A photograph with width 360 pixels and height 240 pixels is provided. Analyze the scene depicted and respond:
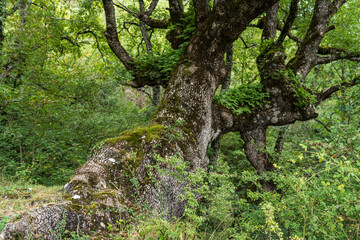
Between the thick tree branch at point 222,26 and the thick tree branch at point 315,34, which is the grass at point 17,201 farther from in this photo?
the thick tree branch at point 315,34

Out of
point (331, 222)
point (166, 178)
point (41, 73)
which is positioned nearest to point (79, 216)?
point (166, 178)

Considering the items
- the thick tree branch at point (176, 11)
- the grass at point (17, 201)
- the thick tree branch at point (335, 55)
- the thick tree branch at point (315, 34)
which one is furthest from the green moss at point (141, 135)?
the thick tree branch at point (335, 55)

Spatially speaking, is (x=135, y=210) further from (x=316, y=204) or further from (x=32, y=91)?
(x=32, y=91)

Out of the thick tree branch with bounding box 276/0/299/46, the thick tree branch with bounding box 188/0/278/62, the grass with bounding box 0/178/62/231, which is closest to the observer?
the grass with bounding box 0/178/62/231

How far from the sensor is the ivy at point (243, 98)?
6.21 m

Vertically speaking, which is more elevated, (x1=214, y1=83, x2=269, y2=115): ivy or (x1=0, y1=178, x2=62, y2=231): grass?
(x1=214, y1=83, x2=269, y2=115): ivy

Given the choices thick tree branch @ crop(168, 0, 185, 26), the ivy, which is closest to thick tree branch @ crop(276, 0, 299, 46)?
the ivy

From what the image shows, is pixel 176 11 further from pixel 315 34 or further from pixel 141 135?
pixel 141 135

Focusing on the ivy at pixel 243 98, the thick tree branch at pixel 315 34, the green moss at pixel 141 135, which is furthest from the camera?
the thick tree branch at pixel 315 34

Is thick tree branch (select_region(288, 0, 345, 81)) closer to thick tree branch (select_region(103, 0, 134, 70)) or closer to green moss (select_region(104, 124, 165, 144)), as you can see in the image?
green moss (select_region(104, 124, 165, 144))

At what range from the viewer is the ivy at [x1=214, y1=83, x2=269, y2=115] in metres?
6.21

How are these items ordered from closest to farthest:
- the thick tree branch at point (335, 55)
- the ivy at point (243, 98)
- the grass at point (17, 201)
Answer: the grass at point (17, 201), the ivy at point (243, 98), the thick tree branch at point (335, 55)

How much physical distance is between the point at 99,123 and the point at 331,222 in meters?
7.65

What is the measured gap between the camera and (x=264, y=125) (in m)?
6.74
